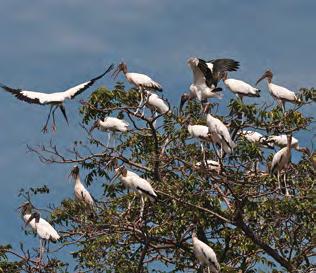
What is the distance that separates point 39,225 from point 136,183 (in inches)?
82.6

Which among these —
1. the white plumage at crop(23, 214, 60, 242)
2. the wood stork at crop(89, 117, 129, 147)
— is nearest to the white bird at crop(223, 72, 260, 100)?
the wood stork at crop(89, 117, 129, 147)

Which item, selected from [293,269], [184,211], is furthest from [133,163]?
[293,269]

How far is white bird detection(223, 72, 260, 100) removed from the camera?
1962 cm

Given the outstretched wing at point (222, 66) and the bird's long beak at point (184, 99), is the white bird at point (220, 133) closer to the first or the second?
the outstretched wing at point (222, 66)

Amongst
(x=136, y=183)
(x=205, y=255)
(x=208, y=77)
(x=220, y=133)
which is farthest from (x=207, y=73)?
(x=205, y=255)

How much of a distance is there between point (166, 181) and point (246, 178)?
2.00 meters

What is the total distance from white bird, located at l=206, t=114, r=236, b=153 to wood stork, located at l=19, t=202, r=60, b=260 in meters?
3.29

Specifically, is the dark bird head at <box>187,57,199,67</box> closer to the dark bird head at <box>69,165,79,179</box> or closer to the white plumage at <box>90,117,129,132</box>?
the white plumage at <box>90,117,129,132</box>

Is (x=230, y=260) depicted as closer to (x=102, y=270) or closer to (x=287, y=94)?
(x=102, y=270)

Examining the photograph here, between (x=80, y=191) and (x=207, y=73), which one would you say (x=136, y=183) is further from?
(x=207, y=73)

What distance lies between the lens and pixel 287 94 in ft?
67.1

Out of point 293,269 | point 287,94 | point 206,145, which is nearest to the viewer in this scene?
point 293,269

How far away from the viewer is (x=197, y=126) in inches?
687

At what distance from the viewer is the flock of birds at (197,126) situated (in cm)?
1666
